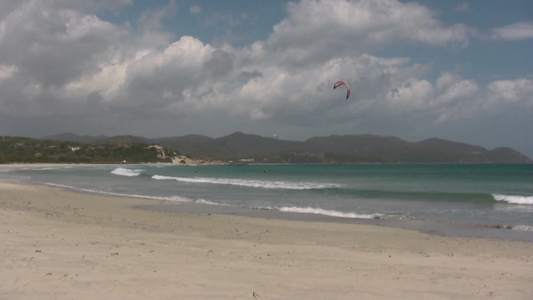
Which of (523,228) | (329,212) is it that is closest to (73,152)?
(329,212)

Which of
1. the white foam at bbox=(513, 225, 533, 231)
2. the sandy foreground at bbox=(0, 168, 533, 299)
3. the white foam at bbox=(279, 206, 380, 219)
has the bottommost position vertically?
the white foam at bbox=(279, 206, 380, 219)

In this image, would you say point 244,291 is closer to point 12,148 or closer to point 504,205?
point 504,205

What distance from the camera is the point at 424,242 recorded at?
10422 mm

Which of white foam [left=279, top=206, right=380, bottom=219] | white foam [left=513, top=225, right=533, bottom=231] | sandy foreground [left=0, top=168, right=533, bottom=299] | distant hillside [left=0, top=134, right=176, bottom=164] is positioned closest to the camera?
sandy foreground [left=0, top=168, right=533, bottom=299]

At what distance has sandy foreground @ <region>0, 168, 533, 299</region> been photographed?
17.4 feet

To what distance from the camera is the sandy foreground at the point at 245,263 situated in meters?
5.30

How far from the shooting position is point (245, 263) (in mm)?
6918

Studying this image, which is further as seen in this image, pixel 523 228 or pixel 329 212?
pixel 329 212

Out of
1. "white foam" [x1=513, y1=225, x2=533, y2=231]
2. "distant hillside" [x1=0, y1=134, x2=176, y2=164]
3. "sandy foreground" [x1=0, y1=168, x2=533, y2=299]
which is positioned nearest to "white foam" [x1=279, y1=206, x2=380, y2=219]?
"sandy foreground" [x1=0, y1=168, x2=533, y2=299]

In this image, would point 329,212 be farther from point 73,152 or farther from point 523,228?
point 73,152

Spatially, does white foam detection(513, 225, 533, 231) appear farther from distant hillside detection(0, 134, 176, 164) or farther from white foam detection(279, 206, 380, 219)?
distant hillside detection(0, 134, 176, 164)

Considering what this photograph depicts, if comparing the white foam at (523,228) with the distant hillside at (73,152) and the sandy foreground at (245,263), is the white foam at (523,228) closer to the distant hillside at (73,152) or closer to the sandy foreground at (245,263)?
the sandy foreground at (245,263)

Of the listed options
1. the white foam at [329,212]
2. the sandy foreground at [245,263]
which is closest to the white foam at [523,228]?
the sandy foreground at [245,263]

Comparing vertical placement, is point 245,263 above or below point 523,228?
above
